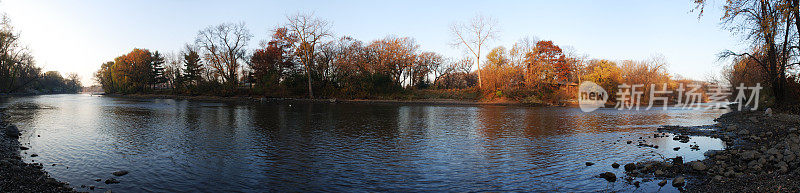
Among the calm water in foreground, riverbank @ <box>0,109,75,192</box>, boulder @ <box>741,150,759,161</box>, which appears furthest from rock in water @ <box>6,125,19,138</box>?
boulder @ <box>741,150,759,161</box>

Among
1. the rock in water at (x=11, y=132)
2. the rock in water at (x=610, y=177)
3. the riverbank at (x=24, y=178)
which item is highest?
the rock in water at (x=11, y=132)

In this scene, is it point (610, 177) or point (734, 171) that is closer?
point (734, 171)

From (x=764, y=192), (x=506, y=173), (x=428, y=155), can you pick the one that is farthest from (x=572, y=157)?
(x=764, y=192)

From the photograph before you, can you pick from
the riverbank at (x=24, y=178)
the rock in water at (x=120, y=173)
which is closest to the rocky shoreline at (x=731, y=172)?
the rock in water at (x=120, y=173)

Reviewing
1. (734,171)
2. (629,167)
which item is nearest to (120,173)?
(629,167)

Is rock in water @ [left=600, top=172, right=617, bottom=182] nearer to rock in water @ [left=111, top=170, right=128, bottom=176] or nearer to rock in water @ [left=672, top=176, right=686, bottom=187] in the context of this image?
rock in water @ [left=672, top=176, right=686, bottom=187]

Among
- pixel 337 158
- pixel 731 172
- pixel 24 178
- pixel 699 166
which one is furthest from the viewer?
pixel 337 158

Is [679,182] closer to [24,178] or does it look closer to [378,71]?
[24,178]

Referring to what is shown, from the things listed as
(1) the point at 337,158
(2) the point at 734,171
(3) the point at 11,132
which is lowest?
(1) the point at 337,158

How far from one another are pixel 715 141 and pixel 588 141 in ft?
14.2

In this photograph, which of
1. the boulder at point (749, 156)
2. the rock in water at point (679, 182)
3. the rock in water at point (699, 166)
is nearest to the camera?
the rock in water at point (679, 182)

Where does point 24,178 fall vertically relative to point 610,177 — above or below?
above

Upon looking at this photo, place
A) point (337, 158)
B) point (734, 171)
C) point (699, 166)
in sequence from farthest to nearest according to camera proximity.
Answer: point (337, 158) < point (699, 166) < point (734, 171)

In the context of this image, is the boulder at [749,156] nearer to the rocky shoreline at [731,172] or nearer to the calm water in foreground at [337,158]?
the rocky shoreline at [731,172]
